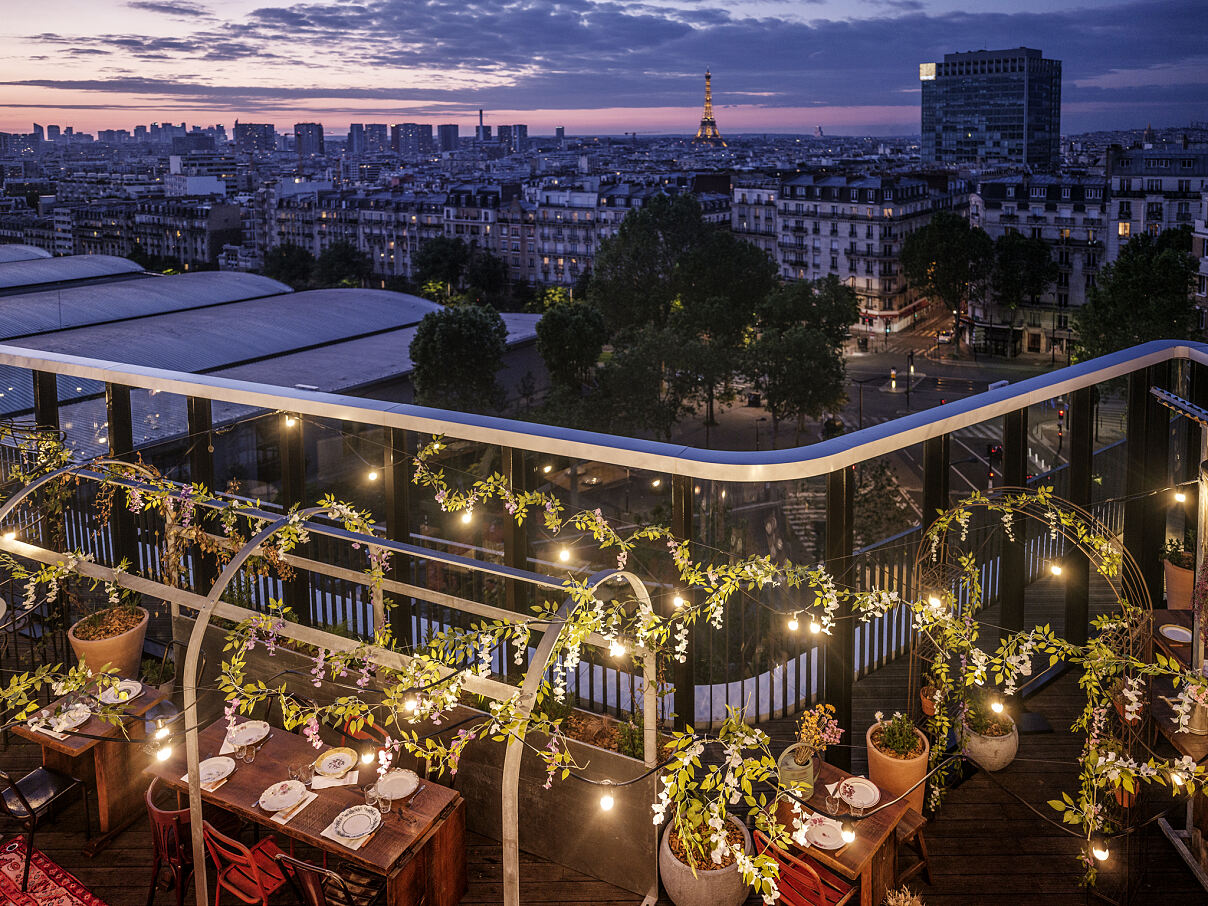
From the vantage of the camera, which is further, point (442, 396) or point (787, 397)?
point (787, 397)

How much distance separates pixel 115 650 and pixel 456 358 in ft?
112

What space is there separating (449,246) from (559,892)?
280 ft

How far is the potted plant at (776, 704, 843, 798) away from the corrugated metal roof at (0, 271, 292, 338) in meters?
37.2

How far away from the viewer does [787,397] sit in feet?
155

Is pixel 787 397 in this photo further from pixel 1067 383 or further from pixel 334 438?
pixel 1067 383

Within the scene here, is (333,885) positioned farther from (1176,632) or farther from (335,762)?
(1176,632)

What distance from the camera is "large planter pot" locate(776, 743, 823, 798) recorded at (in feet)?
13.6

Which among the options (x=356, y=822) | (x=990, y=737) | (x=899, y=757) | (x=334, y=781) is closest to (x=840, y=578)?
(x=899, y=757)

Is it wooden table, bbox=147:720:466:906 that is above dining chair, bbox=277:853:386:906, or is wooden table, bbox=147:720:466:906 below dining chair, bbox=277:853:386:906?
above

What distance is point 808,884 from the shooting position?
3996 mm

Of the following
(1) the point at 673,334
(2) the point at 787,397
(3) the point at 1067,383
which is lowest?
(2) the point at 787,397

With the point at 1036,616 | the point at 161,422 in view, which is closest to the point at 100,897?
the point at 1036,616

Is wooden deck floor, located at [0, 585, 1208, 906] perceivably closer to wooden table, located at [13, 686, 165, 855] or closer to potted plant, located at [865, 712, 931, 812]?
wooden table, located at [13, 686, 165, 855]

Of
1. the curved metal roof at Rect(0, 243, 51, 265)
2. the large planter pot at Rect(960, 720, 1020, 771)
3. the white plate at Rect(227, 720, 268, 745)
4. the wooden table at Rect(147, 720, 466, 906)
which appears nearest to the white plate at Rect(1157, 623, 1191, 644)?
the large planter pot at Rect(960, 720, 1020, 771)
